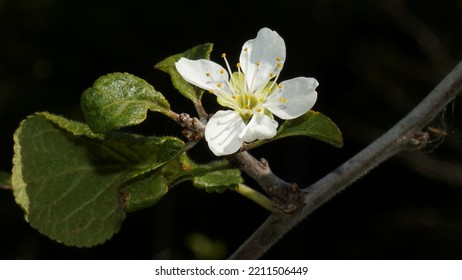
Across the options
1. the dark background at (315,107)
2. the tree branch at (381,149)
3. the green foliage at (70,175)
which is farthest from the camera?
the dark background at (315,107)

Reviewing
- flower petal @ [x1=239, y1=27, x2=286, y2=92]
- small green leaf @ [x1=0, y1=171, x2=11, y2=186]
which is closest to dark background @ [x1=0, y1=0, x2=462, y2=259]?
small green leaf @ [x1=0, y1=171, x2=11, y2=186]

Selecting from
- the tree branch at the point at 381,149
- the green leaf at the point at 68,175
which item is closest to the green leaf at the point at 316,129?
the tree branch at the point at 381,149

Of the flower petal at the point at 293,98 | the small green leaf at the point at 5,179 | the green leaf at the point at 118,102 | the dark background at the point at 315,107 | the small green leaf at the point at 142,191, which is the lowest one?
the small green leaf at the point at 5,179

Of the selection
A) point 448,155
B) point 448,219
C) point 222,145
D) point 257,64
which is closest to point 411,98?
point 448,155

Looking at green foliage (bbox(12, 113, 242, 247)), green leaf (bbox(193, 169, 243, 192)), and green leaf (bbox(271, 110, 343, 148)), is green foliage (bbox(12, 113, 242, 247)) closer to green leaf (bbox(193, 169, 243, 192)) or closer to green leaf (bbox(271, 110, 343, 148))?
green leaf (bbox(193, 169, 243, 192))

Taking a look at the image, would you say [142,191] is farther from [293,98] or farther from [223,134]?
[293,98]

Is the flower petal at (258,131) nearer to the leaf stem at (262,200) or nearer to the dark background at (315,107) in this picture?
the leaf stem at (262,200)
